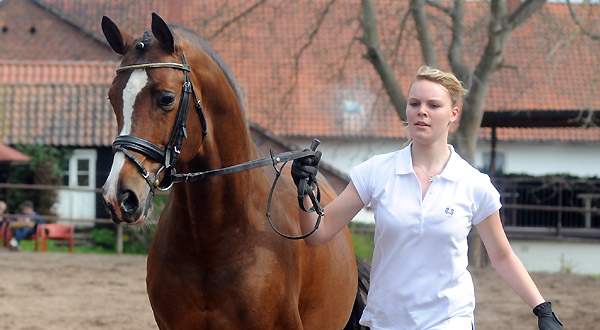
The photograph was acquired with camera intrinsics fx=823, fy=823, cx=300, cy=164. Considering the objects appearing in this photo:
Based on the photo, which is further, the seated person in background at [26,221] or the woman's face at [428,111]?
the seated person in background at [26,221]

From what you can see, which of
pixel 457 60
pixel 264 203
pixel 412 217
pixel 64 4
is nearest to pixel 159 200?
pixel 457 60

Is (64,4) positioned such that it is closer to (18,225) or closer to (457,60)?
(18,225)

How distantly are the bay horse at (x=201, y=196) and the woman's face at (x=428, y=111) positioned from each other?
0.91 metres

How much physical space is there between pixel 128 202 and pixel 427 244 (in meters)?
1.13

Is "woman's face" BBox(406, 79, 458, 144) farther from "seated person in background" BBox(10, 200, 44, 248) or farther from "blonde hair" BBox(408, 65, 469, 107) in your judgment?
"seated person in background" BBox(10, 200, 44, 248)

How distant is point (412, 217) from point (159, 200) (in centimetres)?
1183

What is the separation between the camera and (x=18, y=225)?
1603cm

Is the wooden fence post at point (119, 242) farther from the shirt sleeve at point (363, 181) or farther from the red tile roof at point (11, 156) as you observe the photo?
the shirt sleeve at point (363, 181)

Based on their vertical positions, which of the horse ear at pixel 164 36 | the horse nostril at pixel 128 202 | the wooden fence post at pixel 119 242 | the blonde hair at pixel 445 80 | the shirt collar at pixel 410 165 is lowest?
the wooden fence post at pixel 119 242

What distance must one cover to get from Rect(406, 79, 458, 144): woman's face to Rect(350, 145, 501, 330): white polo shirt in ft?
0.48

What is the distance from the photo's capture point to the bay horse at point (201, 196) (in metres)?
3.23

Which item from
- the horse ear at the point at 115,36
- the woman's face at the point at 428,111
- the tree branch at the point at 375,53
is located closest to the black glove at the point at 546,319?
the woman's face at the point at 428,111

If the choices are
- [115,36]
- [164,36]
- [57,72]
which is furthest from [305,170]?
[57,72]

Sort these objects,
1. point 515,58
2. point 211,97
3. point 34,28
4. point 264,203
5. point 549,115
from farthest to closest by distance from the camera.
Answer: point 34,28
point 515,58
point 549,115
point 264,203
point 211,97
